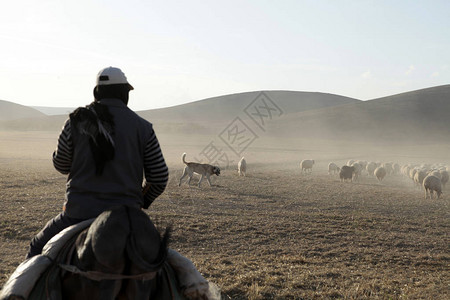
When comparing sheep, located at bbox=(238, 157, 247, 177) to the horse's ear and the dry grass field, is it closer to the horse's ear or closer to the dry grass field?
the dry grass field

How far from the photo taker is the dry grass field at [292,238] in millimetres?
6293

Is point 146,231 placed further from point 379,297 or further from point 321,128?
point 321,128

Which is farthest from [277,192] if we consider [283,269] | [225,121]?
[225,121]

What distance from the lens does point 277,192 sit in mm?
18984

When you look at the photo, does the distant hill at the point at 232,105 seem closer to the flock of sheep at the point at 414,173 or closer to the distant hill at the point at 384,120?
the distant hill at the point at 384,120

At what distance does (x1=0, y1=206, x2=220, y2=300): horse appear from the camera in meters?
2.23

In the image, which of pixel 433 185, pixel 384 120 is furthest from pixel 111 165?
pixel 384 120

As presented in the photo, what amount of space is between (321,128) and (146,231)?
10544cm

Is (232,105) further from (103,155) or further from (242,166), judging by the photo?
(103,155)

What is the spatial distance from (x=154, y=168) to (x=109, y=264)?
104 centimetres

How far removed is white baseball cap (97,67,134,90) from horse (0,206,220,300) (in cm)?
110

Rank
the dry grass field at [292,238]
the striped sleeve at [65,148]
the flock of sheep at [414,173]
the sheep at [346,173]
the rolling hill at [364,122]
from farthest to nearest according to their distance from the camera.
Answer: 1. the rolling hill at [364,122]
2. the sheep at [346,173]
3. the flock of sheep at [414,173]
4. the dry grass field at [292,238]
5. the striped sleeve at [65,148]

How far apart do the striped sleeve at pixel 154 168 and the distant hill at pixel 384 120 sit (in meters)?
95.0

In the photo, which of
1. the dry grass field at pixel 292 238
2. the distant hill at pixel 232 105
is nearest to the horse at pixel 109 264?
the dry grass field at pixel 292 238
